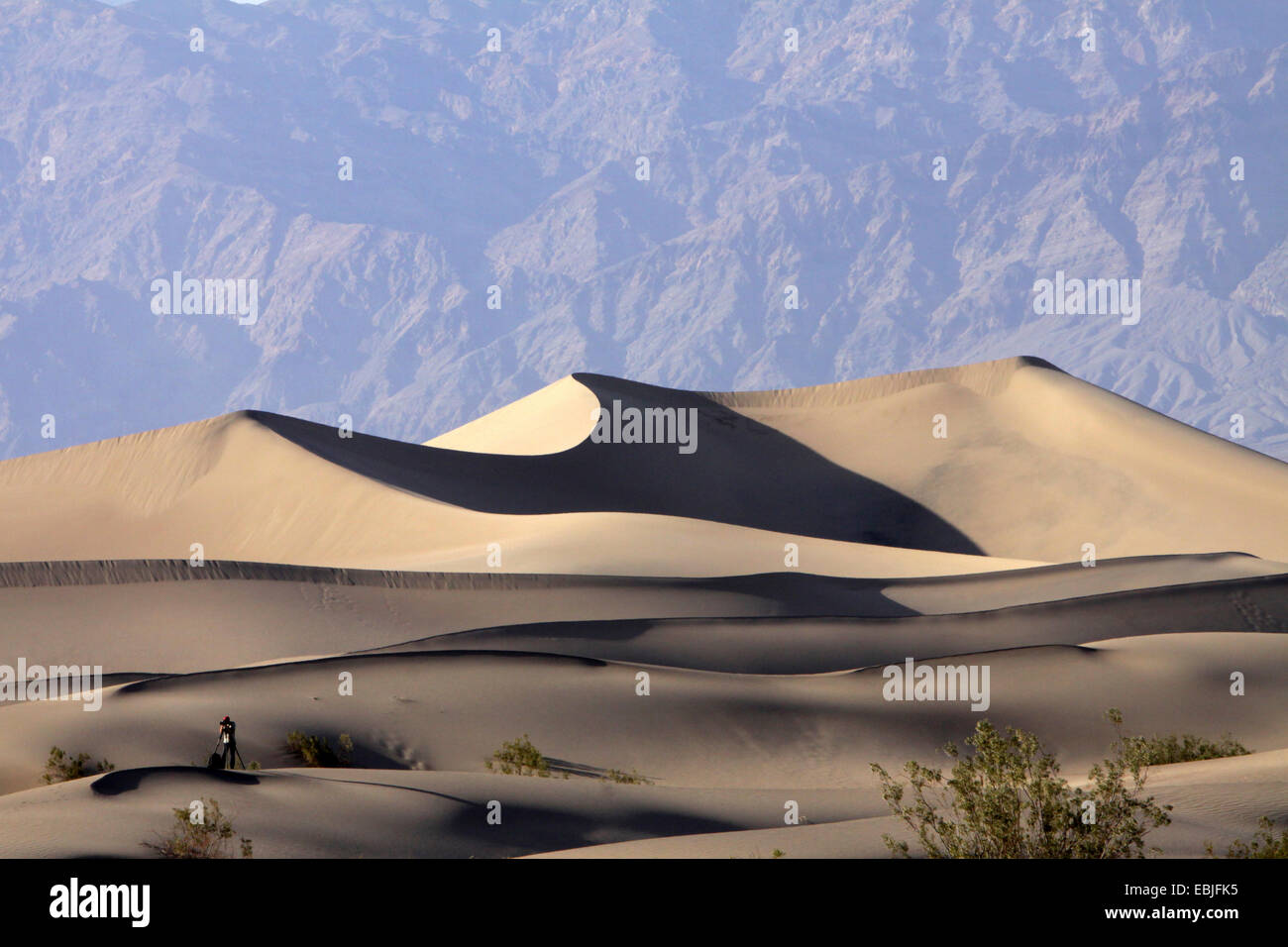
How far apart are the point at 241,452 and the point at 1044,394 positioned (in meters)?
28.4

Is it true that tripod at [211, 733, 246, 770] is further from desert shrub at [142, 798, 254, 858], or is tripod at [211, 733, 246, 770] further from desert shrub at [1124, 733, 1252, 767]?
desert shrub at [1124, 733, 1252, 767]

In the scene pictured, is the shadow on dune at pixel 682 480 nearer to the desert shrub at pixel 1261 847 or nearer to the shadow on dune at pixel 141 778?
the shadow on dune at pixel 141 778

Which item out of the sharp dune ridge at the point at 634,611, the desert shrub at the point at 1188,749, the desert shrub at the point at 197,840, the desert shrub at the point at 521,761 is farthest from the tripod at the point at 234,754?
the desert shrub at the point at 1188,749

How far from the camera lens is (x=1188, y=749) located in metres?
18.0

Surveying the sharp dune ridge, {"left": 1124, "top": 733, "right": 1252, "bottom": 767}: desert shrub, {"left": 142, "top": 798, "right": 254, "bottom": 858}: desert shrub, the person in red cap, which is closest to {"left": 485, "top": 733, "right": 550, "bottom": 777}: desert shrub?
the sharp dune ridge

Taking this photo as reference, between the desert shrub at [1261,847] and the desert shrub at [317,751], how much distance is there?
951 cm

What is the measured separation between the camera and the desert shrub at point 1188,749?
57.7 ft

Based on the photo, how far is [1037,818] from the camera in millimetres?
10820

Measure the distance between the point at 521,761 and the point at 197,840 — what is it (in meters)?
6.12

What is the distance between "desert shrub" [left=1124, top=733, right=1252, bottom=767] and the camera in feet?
57.7

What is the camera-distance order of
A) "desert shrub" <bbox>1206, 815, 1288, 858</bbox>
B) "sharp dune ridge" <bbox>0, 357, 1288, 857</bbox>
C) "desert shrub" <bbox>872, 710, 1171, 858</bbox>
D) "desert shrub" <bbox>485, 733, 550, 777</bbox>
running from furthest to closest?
"desert shrub" <bbox>485, 733, 550, 777</bbox> → "sharp dune ridge" <bbox>0, 357, 1288, 857</bbox> → "desert shrub" <bbox>872, 710, 1171, 858</bbox> → "desert shrub" <bbox>1206, 815, 1288, 858</bbox>

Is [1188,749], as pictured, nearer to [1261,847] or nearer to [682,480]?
[1261,847]

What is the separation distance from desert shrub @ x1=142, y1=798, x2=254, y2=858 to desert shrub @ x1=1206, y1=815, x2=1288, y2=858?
698cm
